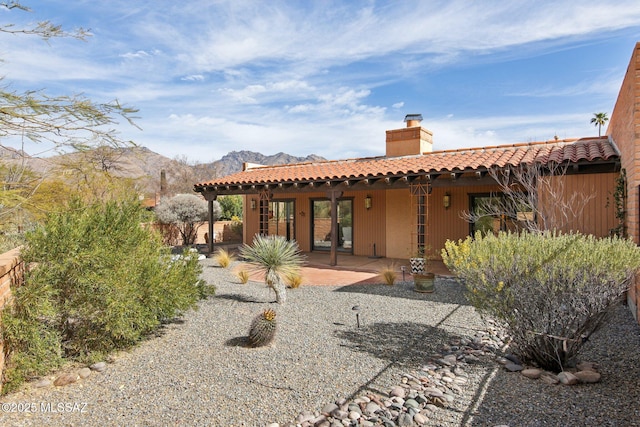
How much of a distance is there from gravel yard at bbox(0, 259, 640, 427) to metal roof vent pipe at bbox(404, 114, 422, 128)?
9.38 m

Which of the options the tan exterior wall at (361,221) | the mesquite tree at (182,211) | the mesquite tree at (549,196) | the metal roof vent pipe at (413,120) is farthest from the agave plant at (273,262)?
the mesquite tree at (182,211)

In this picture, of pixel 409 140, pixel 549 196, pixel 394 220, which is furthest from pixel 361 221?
pixel 549 196

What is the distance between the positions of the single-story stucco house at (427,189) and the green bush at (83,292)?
6601 mm

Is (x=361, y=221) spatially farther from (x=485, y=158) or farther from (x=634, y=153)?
(x=634, y=153)

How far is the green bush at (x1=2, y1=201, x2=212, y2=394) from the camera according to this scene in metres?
3.96

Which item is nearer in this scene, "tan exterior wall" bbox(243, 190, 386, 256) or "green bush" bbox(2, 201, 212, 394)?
"green bush" bbox(2, 201, 212, 394)

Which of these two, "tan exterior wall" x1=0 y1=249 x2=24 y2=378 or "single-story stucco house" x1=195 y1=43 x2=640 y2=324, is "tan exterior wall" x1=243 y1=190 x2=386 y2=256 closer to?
"single-story stucco house" x1=195 y1=43 x2=640 y2=324

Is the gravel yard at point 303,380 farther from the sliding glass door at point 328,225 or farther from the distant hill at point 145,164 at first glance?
the sliding glass door at point 328,225

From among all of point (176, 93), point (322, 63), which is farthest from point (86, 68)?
point (322, 63)

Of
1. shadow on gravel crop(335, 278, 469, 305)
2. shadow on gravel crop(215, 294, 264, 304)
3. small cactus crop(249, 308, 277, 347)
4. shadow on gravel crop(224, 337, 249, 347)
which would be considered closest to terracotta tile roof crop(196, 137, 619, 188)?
shadow on gravel crop(335, 278, 469, 305)

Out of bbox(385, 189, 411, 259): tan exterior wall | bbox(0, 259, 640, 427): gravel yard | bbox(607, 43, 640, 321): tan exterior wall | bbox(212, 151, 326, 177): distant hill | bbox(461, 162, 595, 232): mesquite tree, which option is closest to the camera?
bbox(0, 259, 640, 427): gravel yard

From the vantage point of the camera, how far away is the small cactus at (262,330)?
16.1 feet

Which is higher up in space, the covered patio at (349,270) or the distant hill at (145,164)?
the distant hill at (145,164)

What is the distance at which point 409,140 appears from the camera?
44.8ft
